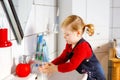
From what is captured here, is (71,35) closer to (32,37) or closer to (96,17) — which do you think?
(32,37)

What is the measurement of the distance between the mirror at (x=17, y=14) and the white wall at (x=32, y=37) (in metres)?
Result: 0.03

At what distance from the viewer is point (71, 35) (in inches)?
50.6

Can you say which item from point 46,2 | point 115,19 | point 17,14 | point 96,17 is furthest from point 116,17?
point 17,14

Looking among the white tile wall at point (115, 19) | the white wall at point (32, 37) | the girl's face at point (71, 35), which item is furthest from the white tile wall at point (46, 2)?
the white tile wall at point (115, 19)

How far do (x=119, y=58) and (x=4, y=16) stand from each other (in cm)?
111

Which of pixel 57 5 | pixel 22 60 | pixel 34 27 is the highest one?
pixel 57 5

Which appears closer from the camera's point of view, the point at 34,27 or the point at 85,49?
the point at 85,49

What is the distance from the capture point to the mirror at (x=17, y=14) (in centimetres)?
104

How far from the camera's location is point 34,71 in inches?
46.0

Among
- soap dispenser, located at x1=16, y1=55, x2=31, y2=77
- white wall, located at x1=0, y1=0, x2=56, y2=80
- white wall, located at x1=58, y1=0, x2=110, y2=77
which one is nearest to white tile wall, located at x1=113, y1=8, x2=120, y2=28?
white wall, located at x1=58, y1=0, x2=110, y2=77

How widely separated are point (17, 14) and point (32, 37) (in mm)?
309

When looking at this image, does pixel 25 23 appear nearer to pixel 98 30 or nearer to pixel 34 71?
pixel 34 71

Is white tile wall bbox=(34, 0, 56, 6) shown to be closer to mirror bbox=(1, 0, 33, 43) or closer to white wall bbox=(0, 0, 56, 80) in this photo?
white wall bbox=(0, 0, 56, 80)

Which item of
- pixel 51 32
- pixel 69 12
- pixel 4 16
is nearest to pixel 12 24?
pixel 4 16
